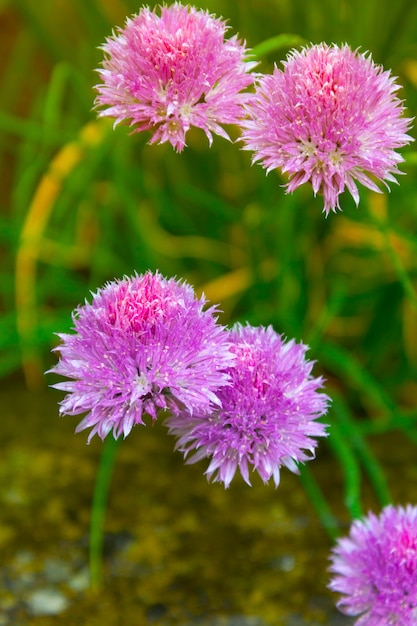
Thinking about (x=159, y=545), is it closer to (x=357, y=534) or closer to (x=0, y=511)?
(x=0, y=511)

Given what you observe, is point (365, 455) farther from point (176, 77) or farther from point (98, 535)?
point (176, 77)

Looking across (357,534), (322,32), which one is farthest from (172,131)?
(322,32)

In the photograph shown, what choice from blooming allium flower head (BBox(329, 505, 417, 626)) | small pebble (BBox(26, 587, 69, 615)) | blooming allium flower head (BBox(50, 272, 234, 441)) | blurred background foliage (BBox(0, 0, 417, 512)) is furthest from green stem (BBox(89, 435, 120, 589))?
blooming allium flower head (BBox(50, 272, 234, 441))

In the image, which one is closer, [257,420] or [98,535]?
[257,420]

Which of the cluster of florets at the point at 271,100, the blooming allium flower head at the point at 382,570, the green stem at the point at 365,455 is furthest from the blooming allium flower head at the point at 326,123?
the green stem at the point at 365,455

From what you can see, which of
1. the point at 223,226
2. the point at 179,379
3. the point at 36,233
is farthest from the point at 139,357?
the point at 223,226

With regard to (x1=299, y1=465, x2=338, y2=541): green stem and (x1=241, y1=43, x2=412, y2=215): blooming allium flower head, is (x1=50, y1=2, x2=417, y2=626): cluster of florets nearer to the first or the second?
(x1=241, y1=43, x2=412, y2=215): blooming allium flower head
